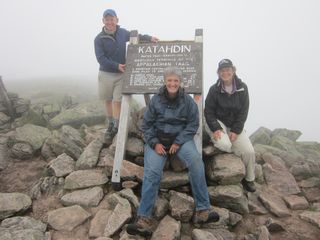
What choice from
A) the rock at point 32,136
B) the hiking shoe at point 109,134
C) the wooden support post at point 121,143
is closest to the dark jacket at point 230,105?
the wooden support post at point 121,143

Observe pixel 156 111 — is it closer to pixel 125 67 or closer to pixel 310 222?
pixel 125 67

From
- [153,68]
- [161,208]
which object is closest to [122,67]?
[153,68]

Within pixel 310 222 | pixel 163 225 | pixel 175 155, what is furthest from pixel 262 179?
pixel 163 225

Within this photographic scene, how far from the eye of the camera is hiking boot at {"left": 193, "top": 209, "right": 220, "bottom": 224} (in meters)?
6.82

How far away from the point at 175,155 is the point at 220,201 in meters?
1.59

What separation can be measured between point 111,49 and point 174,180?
422 centimetres

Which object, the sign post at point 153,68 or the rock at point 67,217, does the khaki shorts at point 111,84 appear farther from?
the rock at point 67,217

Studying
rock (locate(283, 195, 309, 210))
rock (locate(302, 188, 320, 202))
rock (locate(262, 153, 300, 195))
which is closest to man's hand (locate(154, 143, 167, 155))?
rock (locate(283, 195, 309, 210))

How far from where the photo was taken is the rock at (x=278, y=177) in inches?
364

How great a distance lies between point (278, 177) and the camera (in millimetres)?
9773

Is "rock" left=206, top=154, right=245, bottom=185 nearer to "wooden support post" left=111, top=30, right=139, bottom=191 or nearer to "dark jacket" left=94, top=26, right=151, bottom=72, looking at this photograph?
"wooden support post" left=111, top=30, right=139, bottom=191

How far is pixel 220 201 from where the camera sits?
7.71 metres

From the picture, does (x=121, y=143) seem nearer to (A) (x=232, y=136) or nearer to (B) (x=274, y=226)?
(A) (x=232, y=136)

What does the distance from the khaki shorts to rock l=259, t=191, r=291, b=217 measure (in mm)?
4977
